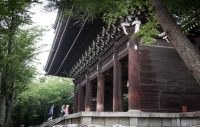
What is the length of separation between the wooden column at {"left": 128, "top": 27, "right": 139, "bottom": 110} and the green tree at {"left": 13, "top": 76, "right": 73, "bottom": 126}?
20193mm

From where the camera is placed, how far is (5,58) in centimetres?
826

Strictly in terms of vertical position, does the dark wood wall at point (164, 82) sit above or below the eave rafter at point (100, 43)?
below

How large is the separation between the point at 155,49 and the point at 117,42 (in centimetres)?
174

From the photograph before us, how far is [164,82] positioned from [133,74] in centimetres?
117

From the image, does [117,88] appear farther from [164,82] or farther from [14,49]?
[14,49]

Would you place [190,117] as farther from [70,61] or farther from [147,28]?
[70,61]

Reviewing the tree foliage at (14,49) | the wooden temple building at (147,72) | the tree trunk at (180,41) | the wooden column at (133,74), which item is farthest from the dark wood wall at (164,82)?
the tree foliage at (14,49)

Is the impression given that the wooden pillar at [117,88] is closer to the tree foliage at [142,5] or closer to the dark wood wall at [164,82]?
the dark wood wall at [164,82]

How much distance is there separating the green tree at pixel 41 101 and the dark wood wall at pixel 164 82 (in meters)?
→ 20.3

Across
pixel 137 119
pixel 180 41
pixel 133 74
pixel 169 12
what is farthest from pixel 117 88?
pixel 180 41

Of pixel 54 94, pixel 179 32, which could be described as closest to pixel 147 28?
pixel 179 32

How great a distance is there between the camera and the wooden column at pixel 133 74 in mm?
6621

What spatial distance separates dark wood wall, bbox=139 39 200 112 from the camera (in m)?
6.91

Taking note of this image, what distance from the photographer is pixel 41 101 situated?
27.8m
